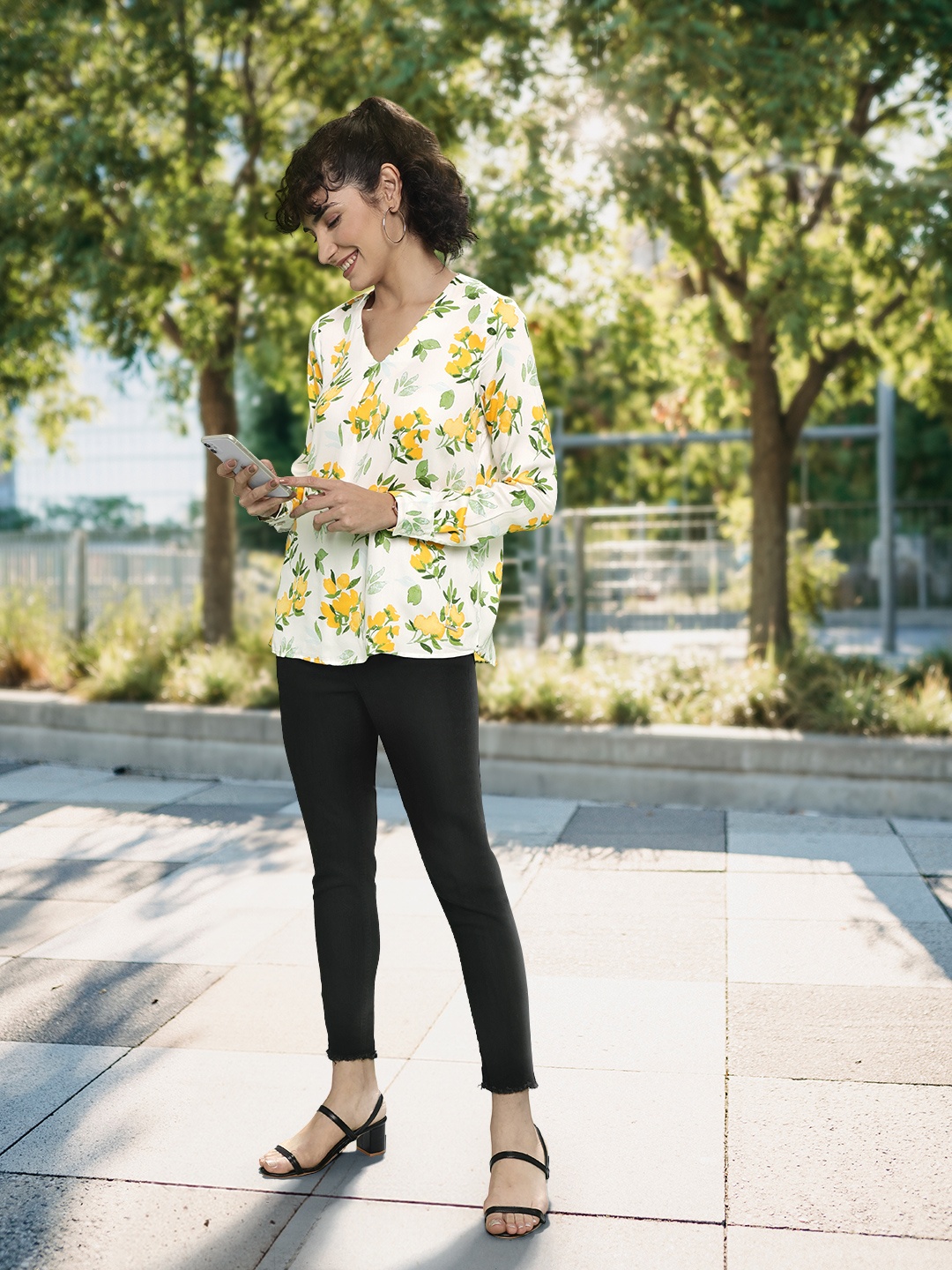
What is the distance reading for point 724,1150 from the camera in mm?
3025

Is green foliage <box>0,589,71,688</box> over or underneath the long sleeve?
underneath

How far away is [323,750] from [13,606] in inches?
363

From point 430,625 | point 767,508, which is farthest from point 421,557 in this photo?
point 767,508

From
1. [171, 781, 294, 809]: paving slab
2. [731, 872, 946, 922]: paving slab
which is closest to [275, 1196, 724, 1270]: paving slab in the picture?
[731, 872, 946, 922]: paving slab

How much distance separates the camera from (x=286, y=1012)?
3.97m

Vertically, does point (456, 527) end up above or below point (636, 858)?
above

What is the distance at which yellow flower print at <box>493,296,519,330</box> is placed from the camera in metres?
2.77

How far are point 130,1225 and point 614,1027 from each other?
155 centimetres

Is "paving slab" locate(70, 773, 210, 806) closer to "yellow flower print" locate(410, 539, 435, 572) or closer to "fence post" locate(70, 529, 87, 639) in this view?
"fence post" locate(70, 529, 87, 639)

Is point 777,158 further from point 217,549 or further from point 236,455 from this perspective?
point 236,455

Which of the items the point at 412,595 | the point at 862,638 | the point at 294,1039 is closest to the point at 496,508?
the point at 412,595

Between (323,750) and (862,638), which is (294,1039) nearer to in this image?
(323,750)

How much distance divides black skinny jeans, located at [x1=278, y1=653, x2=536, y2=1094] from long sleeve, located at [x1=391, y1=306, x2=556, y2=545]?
0.27 m

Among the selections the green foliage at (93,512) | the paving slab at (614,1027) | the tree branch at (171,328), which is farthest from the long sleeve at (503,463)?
the green foliage at (93,512)
